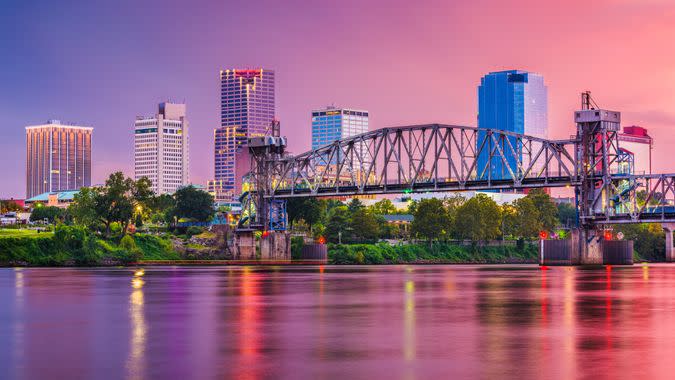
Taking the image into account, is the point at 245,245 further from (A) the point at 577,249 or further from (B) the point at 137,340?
(B) the point at 137,340

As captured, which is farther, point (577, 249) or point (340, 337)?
point (577, 249)

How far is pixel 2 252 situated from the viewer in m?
144

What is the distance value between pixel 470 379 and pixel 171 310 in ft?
82.0

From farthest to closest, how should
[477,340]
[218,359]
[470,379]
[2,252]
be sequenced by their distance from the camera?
1. [2,252]
2. [477,340]
3. [218,359]
4. [470,379]

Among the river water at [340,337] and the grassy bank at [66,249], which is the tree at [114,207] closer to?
the grassy bank at [66,249]

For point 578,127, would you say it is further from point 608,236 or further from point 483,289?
point 483,289

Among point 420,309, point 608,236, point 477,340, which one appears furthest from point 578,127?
point 477,340

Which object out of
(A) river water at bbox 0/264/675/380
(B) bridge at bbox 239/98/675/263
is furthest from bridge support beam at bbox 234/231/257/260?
(A) river water at bbox 0/264/675/380

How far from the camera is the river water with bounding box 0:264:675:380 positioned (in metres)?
25.6

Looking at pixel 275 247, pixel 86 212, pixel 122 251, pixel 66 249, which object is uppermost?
pixel 86 212

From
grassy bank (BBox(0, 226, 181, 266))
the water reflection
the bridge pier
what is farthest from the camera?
the bridge pier

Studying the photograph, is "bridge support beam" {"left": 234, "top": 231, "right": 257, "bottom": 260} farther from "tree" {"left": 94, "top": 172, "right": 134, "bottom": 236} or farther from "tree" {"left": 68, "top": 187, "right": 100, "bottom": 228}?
"tree" {"left": 68, "top": 187, "right": 100, "bottom": 228}

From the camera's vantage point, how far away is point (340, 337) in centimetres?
3338

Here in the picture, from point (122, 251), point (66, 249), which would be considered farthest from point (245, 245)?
point (66, 249)
